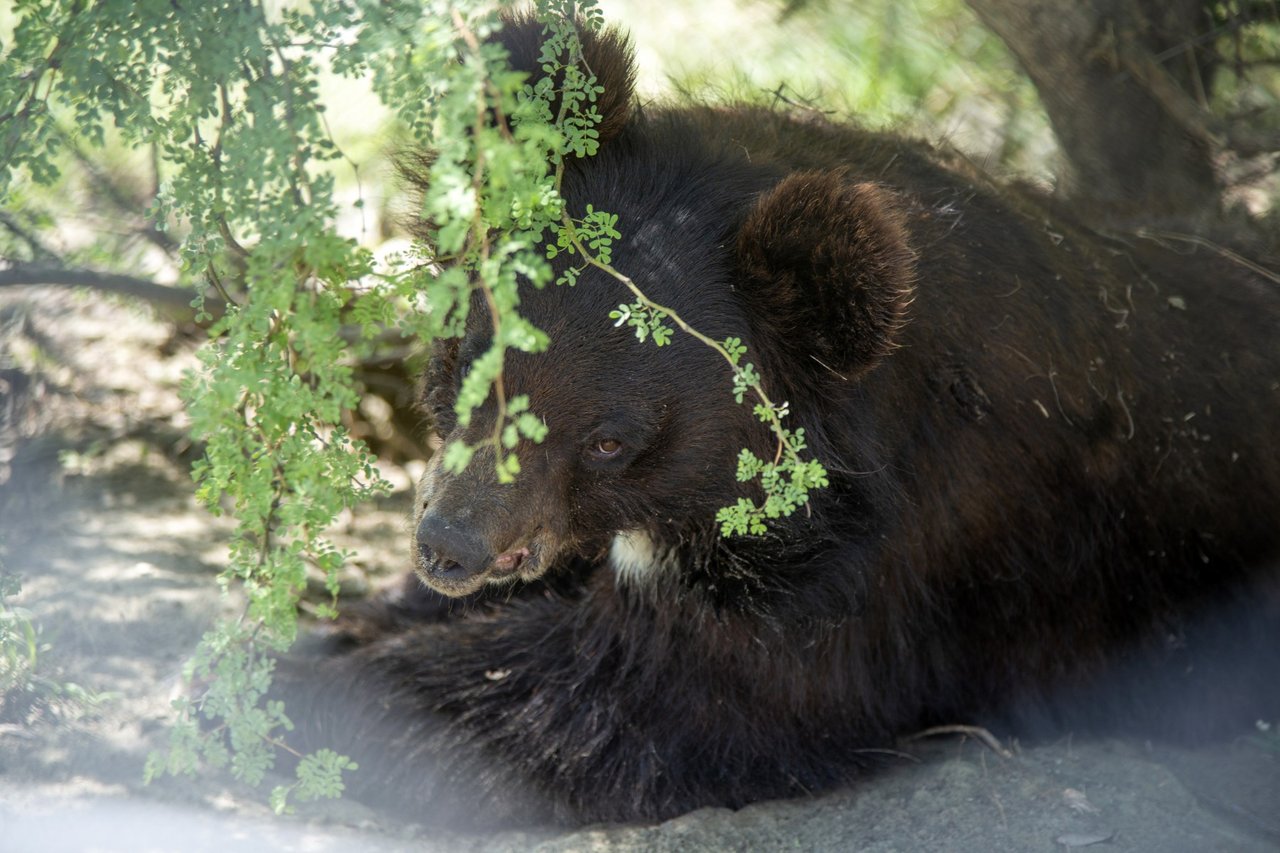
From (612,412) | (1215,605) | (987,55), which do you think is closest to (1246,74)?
(987,55)

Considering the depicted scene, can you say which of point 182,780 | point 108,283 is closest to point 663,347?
point 182,780

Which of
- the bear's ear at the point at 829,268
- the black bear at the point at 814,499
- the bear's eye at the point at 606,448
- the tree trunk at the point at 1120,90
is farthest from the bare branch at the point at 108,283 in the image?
the tree trunk at the point at 1120,90

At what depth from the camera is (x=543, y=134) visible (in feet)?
7.92

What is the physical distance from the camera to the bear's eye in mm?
3300

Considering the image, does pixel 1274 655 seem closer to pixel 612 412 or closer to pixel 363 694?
pixel 612 412

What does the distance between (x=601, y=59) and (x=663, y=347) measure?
82cm

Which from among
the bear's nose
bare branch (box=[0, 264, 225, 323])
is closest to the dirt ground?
bare branch (box=[0, 264, 225, 323])

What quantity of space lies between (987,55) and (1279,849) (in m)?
4.34

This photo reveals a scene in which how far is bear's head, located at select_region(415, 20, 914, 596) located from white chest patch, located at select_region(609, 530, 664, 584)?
5.7 inches

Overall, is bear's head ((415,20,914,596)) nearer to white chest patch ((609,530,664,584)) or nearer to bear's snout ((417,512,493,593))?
bear's snout ((417,512,493,593))

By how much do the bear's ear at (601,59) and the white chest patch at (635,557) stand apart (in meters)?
1.20

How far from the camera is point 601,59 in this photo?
3.34 m

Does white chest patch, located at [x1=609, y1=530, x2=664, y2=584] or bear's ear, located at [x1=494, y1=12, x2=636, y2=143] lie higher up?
bear's ear, located at [x1=494, y1=12, x2=636, y2=143]

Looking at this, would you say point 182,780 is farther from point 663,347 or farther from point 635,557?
point 663,347
